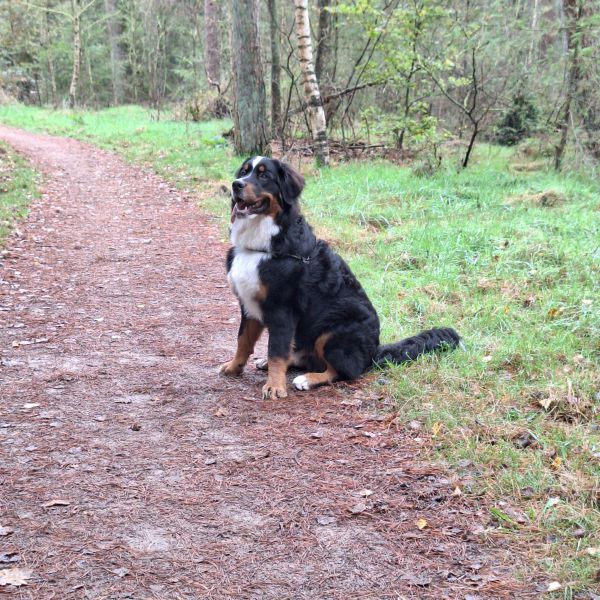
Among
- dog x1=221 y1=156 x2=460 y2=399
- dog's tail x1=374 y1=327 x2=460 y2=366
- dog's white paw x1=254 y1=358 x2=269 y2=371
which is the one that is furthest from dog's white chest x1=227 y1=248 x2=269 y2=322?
dog's tail x1=374 y1=327 x2=460 y2=366

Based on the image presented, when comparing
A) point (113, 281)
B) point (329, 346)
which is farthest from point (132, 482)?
point (113, 281)

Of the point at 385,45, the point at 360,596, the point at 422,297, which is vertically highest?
the point at 385,45

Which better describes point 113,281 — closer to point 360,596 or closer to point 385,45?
point 360,596

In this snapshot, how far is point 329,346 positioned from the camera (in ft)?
16.0

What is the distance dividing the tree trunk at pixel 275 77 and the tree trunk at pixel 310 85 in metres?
1.55

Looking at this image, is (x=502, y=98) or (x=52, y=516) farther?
(x=502, y=98)

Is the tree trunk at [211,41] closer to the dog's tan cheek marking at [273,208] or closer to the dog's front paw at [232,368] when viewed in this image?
the dog's tan cheek marking at [273,208]

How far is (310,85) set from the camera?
13.6m

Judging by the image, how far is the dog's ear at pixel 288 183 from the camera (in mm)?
4680

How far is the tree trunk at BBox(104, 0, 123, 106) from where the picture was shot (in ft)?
111

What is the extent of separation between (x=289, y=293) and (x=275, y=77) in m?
12.6

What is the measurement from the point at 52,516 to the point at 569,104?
1300cm

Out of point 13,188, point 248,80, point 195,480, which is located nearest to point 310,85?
point 248,80

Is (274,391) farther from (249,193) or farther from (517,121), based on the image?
(517,121)
